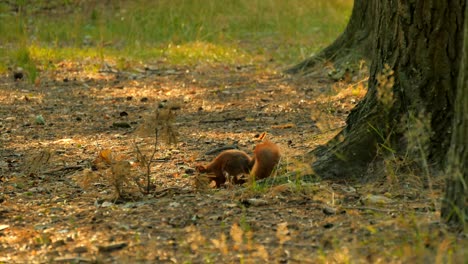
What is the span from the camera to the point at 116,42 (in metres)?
12.0

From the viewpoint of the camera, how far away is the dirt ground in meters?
3.63

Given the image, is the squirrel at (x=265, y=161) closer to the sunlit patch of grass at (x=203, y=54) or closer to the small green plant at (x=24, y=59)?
the small green plant at (x=24, y=59)

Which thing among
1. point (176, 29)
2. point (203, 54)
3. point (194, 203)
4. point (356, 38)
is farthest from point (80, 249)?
point (176, 29)

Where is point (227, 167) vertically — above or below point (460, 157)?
below

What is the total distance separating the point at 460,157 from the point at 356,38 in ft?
17.3

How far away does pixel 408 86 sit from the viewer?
4.57 m

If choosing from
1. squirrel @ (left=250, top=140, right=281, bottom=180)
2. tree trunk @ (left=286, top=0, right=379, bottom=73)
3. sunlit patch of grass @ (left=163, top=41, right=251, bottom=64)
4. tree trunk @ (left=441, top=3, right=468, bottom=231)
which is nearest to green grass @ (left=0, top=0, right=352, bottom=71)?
sunlit patch of grass @ (left=163, top=41, right=251, bottom=64)

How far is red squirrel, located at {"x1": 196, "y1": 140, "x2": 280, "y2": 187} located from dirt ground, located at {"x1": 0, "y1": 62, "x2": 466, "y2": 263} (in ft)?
0.31

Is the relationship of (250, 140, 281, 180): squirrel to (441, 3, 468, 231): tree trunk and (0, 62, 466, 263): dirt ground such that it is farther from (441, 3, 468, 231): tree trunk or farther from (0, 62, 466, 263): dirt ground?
(441, 3, 468, 231): tree trunk

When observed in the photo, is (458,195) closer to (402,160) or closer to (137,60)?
(402,160)

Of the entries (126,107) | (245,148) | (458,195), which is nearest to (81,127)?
(126,107)

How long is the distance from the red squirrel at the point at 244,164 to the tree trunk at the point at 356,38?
11.6ft

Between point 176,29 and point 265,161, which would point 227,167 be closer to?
point 265,161

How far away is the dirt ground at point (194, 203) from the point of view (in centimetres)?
363
